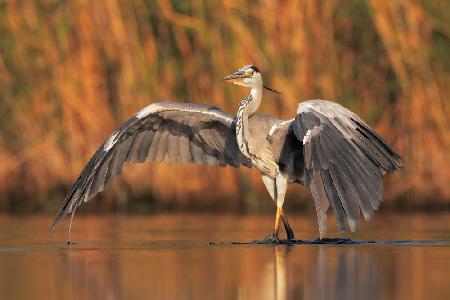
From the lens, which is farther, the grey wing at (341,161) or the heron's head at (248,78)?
the heron's head at (248,78)

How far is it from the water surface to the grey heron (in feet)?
1.28

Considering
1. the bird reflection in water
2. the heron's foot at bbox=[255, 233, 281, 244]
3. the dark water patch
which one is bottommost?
the bird reflection in water

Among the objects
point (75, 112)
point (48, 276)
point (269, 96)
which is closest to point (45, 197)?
point (75, 112)

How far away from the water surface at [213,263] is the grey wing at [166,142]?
22.1 inches

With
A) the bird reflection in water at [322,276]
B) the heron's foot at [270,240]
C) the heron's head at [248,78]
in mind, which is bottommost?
the bird reflection in water at [322,276]

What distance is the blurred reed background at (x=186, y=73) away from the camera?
564 inches

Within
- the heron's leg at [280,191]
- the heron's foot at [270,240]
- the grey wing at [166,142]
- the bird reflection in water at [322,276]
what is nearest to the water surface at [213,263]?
the bird reflection in water at [322,276]

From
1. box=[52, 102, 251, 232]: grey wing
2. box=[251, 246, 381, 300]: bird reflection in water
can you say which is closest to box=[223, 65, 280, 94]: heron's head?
box=[52, 102, 251, 232]: grey wing

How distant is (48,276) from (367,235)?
4096 mm

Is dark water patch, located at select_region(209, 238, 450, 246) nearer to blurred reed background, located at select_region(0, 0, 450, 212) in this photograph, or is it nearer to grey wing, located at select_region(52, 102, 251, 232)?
grey wing, located at select_region(52, 102, 251, 232)

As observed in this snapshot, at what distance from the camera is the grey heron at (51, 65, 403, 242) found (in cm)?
991

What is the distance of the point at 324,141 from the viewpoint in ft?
32.9

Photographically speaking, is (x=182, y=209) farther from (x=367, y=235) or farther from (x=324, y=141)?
(x=324, y=141)

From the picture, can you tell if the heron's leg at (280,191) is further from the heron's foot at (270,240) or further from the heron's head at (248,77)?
the heron's head at (248,77)
